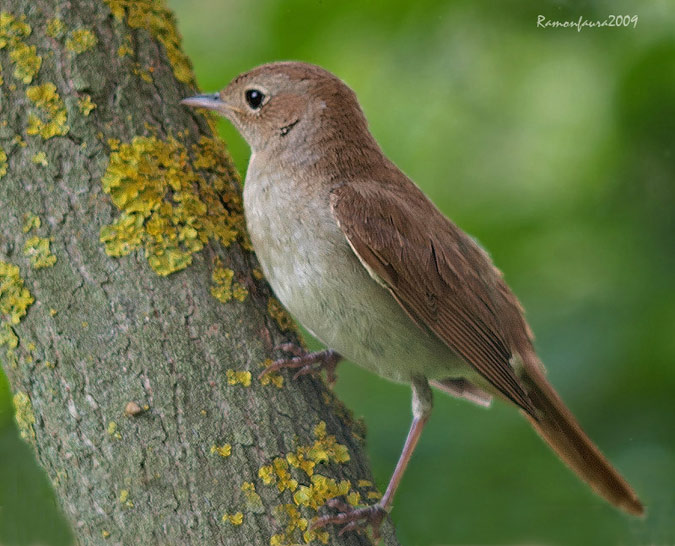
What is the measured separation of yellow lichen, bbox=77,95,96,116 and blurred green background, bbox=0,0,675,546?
1.41m

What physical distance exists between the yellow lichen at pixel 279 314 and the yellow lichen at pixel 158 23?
1021 mm

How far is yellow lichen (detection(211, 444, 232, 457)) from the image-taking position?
281cm

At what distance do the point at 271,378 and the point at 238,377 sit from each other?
5.1 inches

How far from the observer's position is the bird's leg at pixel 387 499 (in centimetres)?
290

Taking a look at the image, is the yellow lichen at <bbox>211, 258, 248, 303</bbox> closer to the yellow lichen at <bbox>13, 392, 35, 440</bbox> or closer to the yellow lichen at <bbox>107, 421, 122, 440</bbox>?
the yellow lichen at <bbox>107, 421, 122, 440</bbox>

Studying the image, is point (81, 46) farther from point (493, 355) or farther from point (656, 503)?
point (656, 503)

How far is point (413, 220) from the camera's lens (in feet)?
12.1

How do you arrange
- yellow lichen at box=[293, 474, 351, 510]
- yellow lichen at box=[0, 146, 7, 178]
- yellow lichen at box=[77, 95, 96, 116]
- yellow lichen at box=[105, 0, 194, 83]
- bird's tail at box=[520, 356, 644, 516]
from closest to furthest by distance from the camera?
yellow lichen at box=[293, 474, 351, 510] < yellow lichen at box=[0, 146, 7, 178] < yellow lichen at box=[77, 95, 96, 116] < yellow lichen at box=[105, 0, 194, 83] < bird's tail at box=[520, 356, 644, 516]

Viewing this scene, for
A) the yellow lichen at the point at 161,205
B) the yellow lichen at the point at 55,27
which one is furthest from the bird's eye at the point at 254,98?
the yellow lichen at the point at 55,27

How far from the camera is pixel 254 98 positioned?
3.88 metres

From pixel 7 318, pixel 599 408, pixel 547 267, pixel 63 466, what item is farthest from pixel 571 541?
pixel 7 318

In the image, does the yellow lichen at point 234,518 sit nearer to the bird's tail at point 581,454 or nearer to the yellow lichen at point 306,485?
A: the yellow lichen at point 306,485

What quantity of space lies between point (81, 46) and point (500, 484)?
275cm

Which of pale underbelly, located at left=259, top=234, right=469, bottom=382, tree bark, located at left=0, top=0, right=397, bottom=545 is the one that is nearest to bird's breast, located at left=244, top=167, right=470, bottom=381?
pale underbelly, located at left=259, top=234, right=469, bottom=382
